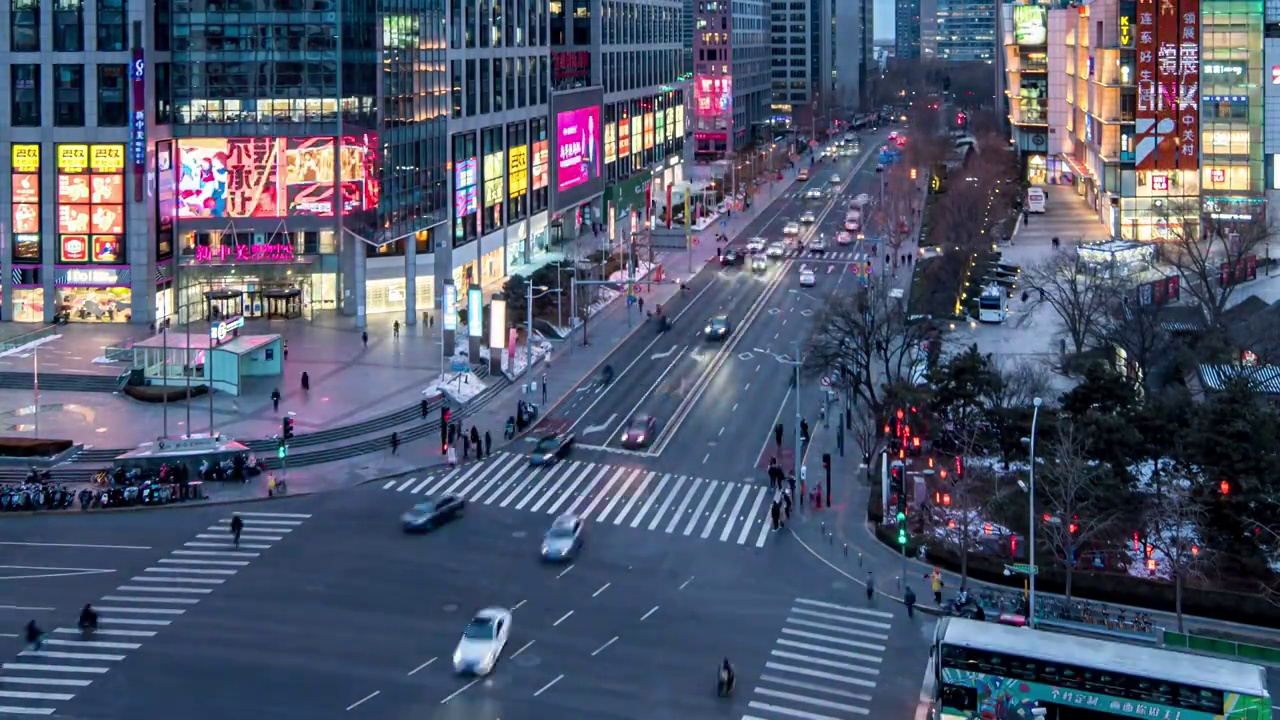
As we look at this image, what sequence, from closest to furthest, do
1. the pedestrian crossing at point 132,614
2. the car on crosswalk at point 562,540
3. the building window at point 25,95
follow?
the pedestrian crossing at point 132,614, the car on crosswalk at point 562,540, the building window at point 25,95

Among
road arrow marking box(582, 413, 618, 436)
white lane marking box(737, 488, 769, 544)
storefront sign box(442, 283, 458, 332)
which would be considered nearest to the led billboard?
storefront sign box(442, 283, 458, 332)

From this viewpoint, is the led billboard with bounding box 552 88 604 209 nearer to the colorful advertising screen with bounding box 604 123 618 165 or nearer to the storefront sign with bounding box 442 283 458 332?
the colorful advertising screen with bounding box 604 123 618 165

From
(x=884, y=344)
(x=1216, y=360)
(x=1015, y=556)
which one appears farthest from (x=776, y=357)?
(x=1015, y=556)

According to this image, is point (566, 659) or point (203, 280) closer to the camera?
point (566, 659)

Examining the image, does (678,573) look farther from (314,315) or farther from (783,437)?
(314,315)

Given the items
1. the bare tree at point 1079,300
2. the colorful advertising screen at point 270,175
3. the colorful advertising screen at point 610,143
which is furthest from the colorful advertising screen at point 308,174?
the colorful advertising screen at point 610,143

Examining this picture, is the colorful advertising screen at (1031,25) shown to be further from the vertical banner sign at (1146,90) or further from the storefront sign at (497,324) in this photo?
the storefront sign at (497,324)

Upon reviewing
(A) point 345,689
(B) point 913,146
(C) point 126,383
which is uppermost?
(B) point 913,146
